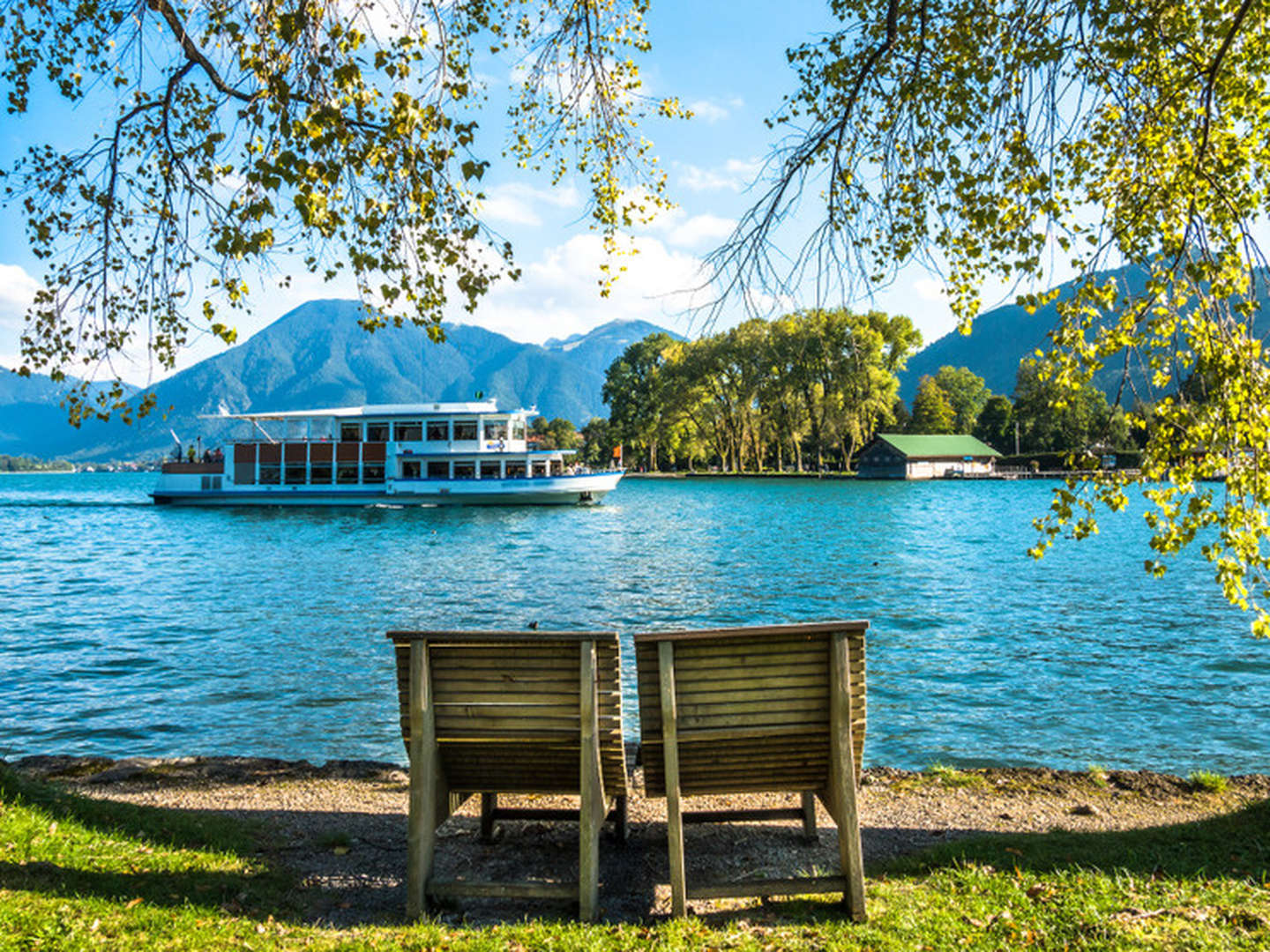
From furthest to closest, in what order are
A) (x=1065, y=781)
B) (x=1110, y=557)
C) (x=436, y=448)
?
(x=436, y=448) → (x=1110, y=557) → (x=1065, y=781)

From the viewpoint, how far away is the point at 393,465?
59125mm

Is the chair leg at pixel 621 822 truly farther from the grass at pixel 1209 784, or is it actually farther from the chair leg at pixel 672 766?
the grass at pixel 1209 784

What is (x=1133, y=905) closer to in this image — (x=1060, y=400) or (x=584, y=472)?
(x=1060, y=400)

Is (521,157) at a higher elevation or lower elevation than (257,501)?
higher

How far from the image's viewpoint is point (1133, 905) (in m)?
3.74

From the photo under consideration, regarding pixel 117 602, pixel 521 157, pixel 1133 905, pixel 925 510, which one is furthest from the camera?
pixel 925 510

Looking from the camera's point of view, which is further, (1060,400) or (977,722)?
(977,722)

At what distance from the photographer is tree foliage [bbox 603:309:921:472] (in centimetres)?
6719

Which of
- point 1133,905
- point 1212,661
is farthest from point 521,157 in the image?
point 1212,661

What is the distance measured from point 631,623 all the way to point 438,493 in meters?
43.6

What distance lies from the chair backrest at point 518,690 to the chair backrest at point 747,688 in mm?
164

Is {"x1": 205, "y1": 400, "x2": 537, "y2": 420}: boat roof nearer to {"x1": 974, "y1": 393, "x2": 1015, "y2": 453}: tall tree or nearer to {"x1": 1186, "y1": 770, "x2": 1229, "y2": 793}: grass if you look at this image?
{"x1": 1186, "y1": 770, "x2": 1229, "y2": 793}: grass

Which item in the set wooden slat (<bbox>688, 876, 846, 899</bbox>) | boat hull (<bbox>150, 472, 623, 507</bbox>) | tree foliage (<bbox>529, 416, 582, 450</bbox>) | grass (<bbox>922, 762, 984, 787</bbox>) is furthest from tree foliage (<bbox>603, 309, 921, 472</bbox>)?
wooden slat (<bbox>688, 876, 846, 899</bbox>)

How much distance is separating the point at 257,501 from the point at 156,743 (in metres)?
54.8
